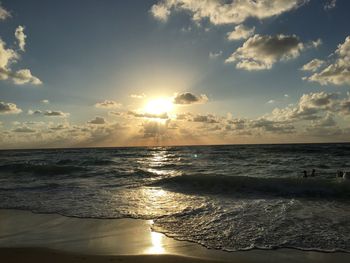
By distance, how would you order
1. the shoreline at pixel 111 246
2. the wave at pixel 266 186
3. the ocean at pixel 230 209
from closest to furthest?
the shoreline at pixel 111 246
the ocean at pixel 230 209
the wave at pixel 266 186

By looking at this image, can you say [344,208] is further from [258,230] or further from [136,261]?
[136,261]

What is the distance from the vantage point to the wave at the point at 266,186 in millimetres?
16766

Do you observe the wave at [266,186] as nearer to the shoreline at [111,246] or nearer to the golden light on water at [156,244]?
the shoreline at [111,246]

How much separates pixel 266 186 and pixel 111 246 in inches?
503

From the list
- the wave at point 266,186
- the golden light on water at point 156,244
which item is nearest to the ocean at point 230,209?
the wave at point 266,186

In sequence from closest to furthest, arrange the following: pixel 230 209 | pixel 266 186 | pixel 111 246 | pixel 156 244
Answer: pixel 111 246 → pixel 156 244 → pixel 230 209 → pixel 266 186

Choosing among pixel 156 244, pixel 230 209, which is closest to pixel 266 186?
pixel 230 209

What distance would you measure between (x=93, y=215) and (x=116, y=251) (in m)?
4.18

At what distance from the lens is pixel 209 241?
8.10m

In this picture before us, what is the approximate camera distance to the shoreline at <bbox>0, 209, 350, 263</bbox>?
22.6ft

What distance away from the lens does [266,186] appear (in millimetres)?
18609

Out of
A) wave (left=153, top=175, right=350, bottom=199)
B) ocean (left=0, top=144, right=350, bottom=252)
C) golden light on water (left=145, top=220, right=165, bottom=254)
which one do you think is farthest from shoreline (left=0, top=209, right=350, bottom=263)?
wave (left=153, top=175, right=350, bottom=199)

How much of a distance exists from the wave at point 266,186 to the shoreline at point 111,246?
27.8 feet

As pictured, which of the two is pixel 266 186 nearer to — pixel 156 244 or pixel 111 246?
pixel 156 244
